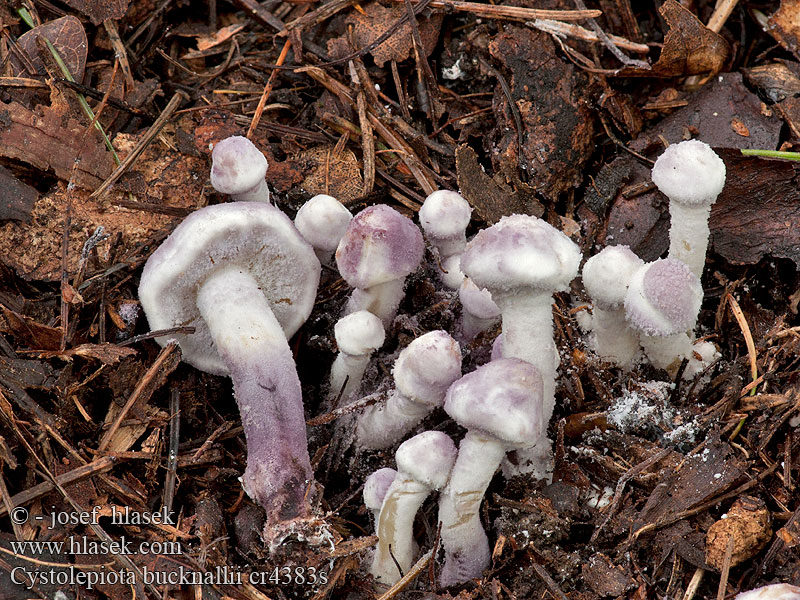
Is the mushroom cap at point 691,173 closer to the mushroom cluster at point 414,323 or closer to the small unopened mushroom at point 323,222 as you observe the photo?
the mushroom cluster at point 414,323

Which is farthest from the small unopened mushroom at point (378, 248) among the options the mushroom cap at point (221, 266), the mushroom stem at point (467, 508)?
the mushroom stem at point (467, 508)

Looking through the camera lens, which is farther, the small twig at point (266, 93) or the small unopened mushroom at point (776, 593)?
the small twig at point (266, 93)

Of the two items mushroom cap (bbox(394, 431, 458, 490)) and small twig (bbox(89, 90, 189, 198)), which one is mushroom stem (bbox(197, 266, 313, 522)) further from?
small twig (bbox(89, 90, 189, 198))

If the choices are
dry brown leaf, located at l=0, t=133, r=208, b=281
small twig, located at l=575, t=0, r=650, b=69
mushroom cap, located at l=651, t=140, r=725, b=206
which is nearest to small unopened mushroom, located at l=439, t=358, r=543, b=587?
mushroom cap, located at l=651, t=140, r=725, b=206

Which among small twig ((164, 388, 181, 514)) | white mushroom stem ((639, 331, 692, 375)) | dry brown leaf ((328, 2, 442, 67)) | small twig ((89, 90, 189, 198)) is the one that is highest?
dry brown leaf ((328, 2, 442, 67))

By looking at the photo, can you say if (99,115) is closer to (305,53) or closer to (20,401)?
(305,53)
